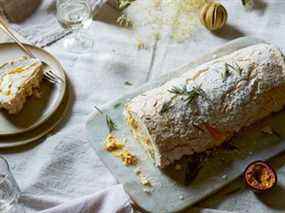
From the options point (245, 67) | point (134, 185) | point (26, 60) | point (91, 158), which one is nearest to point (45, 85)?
point (26, 60)

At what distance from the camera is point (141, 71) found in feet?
5.53

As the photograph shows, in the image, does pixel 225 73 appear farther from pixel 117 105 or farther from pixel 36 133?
pixel 36 133

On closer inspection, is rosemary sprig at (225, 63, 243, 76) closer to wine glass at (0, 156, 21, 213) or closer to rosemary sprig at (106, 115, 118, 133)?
rosemary sprig at (106, 115, 118, 133)

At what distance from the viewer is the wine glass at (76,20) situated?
172 centimetres

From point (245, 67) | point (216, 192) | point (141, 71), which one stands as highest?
point (245, 67)

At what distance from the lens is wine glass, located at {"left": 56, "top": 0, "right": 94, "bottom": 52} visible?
172 cm

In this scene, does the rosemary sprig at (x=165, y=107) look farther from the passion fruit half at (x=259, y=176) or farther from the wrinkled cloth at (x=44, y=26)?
the wrinkled cloth at (x=44, y=26)

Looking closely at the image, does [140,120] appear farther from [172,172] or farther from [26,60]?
[26,60]

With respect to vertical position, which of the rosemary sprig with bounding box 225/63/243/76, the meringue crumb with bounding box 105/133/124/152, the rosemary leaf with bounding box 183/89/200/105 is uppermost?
the rosemary sprig with bounding box 225/63/243/76

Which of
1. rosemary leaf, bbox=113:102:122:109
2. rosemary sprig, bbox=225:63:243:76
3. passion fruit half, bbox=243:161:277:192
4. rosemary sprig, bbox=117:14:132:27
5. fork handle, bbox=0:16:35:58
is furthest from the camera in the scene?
rosemary sprig, bbox=117:14:132:27

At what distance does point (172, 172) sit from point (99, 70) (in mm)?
455

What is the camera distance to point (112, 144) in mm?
1477

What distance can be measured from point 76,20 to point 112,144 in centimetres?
46

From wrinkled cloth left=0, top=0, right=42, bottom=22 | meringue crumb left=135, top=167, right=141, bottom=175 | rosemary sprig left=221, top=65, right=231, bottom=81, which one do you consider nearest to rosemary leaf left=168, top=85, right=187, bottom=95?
rosemary sprig left=221, top=65, right=231, bottom=81
